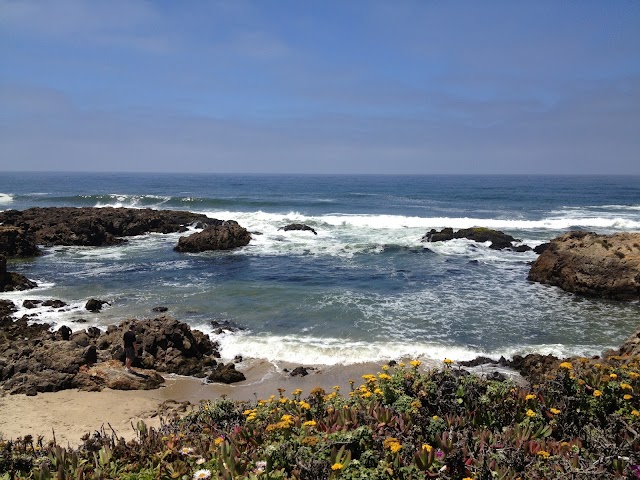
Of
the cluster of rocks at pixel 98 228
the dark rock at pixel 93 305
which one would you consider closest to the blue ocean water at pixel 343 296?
the dark rock at pixel 93 305

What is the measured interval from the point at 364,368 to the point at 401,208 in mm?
46707

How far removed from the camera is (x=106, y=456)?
494 cm

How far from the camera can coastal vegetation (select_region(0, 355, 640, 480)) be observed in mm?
4191

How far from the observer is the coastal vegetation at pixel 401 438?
13.8ft

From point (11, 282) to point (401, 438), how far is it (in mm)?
20570

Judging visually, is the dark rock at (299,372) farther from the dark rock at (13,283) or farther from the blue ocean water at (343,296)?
the dark rock at (13,283)

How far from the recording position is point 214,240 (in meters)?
29.4

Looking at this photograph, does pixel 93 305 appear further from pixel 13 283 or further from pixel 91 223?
pixel 91 223

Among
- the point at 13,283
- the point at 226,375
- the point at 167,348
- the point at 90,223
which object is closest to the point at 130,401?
the point at 226,375

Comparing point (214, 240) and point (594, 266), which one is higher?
point (594, 266)

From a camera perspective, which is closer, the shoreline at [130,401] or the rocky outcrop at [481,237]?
the shoreline at [130,401]

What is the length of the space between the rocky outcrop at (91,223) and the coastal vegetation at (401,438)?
29.2 meters

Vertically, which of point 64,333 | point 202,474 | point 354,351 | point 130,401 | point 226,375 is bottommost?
point 130,401

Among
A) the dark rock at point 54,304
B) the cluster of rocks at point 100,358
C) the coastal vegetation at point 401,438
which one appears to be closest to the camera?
the coastal vegetation at point 401,438
